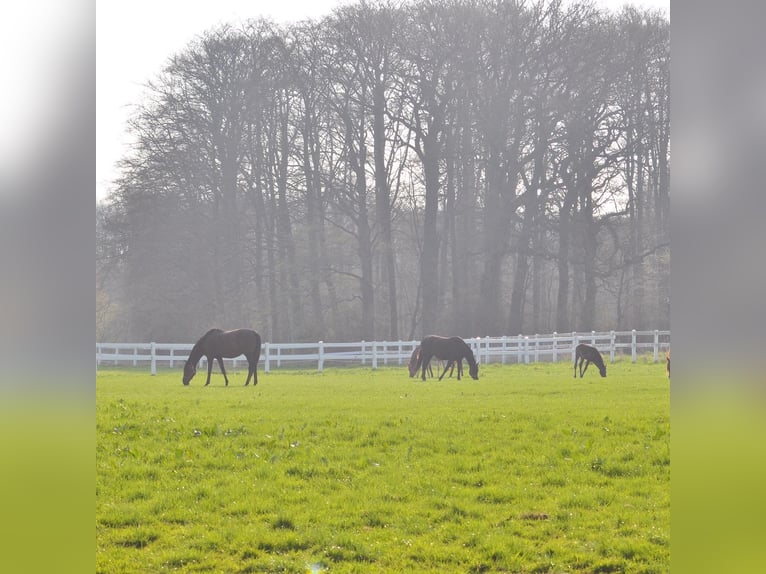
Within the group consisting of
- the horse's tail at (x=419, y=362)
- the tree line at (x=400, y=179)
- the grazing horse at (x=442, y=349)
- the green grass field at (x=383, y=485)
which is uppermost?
the tree line at (x=400, y=179)

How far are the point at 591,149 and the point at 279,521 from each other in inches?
599

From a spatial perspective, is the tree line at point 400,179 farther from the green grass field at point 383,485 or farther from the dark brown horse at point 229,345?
the green grass field at point 383,485

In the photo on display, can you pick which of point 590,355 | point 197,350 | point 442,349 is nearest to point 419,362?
point 442,349

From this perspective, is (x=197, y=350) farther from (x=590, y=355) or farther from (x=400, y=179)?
(x=400, y=179)

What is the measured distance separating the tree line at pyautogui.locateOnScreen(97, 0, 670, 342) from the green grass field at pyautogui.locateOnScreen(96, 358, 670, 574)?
775cm

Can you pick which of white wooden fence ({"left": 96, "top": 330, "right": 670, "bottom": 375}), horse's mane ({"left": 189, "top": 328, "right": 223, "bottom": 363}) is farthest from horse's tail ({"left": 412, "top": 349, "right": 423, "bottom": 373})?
horse's mane ({"left": 189, "top": 328, "right": 223, "bottom": 363})

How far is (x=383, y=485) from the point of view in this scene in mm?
4969

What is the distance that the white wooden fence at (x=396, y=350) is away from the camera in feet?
48.5

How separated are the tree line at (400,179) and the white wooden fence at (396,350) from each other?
57 cm

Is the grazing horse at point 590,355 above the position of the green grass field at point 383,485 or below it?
above

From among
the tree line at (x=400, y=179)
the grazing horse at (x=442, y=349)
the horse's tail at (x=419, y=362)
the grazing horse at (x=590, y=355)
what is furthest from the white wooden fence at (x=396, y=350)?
the grazing horse at (x=590, y=355)

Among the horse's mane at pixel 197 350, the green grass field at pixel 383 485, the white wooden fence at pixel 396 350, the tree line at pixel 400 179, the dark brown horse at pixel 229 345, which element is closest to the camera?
the green grass field at pixel 383 485

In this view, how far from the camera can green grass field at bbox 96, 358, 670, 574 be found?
368 cm
